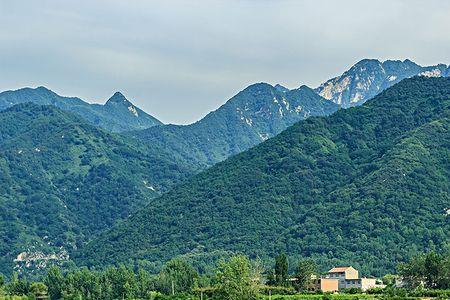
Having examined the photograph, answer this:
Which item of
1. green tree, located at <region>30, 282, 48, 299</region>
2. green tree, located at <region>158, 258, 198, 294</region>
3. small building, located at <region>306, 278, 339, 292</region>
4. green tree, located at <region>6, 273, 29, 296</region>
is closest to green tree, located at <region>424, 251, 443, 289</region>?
small building, located at <region>306, 278, 339, 292</region>

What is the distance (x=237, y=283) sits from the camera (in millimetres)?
121875

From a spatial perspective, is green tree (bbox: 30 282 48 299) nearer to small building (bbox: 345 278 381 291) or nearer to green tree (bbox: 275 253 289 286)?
green tree (bbox: 275 253 289 286)

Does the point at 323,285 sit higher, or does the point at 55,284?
the point at 55,284

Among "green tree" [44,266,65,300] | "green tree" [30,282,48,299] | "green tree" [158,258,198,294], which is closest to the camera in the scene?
"green tree" [30,282,48,299]

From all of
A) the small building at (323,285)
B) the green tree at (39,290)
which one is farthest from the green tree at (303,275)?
the green tree at (39,290)

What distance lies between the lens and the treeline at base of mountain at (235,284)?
122688mm

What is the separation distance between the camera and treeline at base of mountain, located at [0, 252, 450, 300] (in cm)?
12269

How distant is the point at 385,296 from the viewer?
386 ft

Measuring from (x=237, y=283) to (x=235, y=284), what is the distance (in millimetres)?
688

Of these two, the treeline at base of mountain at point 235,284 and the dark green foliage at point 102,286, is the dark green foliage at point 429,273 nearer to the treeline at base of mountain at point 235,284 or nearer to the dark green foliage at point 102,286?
the treeline at base of mountain at point 235,284

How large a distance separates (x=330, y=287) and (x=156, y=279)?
101 feet

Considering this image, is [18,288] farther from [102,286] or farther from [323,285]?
[323,285]

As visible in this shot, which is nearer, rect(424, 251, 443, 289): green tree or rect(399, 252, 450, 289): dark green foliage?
rect(399, 252, 450, 289): dark green foliage

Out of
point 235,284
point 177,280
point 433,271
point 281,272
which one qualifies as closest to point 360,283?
Answer: point 281,272
